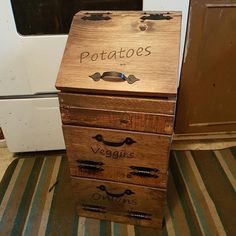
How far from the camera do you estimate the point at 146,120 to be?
783mm

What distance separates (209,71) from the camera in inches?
49.7

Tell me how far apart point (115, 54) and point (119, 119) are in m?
0.21

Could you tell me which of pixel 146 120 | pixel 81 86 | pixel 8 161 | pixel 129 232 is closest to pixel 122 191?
pixel 129 232

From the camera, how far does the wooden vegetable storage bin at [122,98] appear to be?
76cm

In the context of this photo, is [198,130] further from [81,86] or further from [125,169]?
[81,86]

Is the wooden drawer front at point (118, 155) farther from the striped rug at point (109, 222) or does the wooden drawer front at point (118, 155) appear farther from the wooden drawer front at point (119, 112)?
the striped rug at point (109, 222)

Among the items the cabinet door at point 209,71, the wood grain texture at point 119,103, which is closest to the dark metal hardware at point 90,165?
the wood grain texture at point 119,103

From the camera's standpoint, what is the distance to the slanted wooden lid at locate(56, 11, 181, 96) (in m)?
0.75

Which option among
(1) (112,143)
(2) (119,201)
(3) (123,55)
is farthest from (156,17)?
(2) (119,201)

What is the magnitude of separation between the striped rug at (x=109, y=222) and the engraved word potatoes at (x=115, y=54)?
29.0 inches

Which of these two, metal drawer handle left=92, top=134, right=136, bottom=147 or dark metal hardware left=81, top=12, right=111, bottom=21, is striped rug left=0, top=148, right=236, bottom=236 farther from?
dark metal hardware left=81, top=12, right=111, bottom=21

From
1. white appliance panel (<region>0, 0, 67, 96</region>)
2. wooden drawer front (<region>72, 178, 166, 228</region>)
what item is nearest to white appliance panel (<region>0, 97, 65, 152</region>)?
white appliance panel (<region>0, 0, 67, 96</region>)

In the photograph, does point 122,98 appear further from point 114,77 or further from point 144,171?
point 144,171

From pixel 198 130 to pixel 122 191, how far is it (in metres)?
0.70
